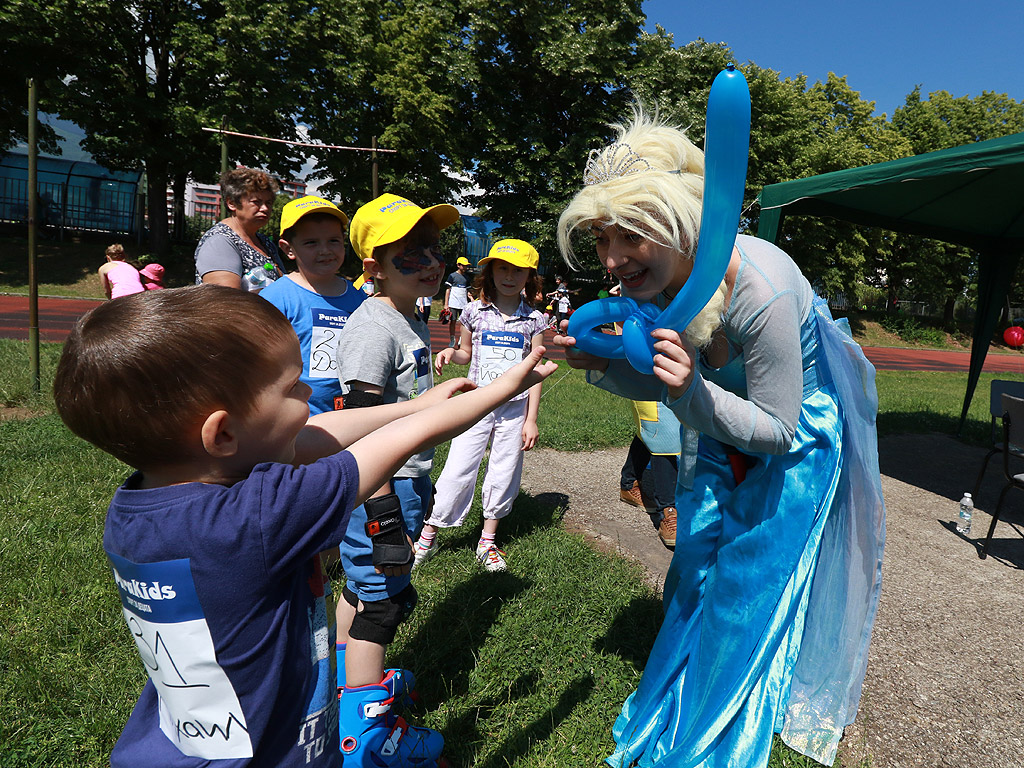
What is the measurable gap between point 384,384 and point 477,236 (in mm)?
28941

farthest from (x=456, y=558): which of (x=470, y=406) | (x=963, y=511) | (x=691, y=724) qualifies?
(x=963, y=511)

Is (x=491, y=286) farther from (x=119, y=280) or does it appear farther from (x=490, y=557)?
(x=119, y=280)

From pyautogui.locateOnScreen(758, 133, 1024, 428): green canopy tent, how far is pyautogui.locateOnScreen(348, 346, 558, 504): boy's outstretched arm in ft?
17.4

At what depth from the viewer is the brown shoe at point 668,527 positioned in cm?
345

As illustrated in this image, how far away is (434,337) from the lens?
15.1 m

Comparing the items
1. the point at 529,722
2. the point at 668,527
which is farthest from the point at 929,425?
the point at 529,722

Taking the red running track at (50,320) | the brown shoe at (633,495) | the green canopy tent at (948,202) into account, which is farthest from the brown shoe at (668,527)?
the red running track at (50,320)

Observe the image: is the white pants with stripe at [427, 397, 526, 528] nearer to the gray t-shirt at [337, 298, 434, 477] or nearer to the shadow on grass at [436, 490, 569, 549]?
the shadow on grass at [436, 490, 569, 549]

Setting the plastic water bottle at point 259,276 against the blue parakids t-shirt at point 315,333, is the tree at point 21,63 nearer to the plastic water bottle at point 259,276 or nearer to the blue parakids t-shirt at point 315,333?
the plastic water bottle at point 259,276

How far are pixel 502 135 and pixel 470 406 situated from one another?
23088 mm

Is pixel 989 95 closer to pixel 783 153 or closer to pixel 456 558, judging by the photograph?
pixel 783 153

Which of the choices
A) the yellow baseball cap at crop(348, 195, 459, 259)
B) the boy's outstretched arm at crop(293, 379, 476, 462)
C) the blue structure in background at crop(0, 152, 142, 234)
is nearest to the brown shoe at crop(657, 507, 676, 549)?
the yellow baseball cap at crop(348, 195, 459, 259)

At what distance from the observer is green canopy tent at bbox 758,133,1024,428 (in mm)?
5152

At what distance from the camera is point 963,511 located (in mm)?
4785
